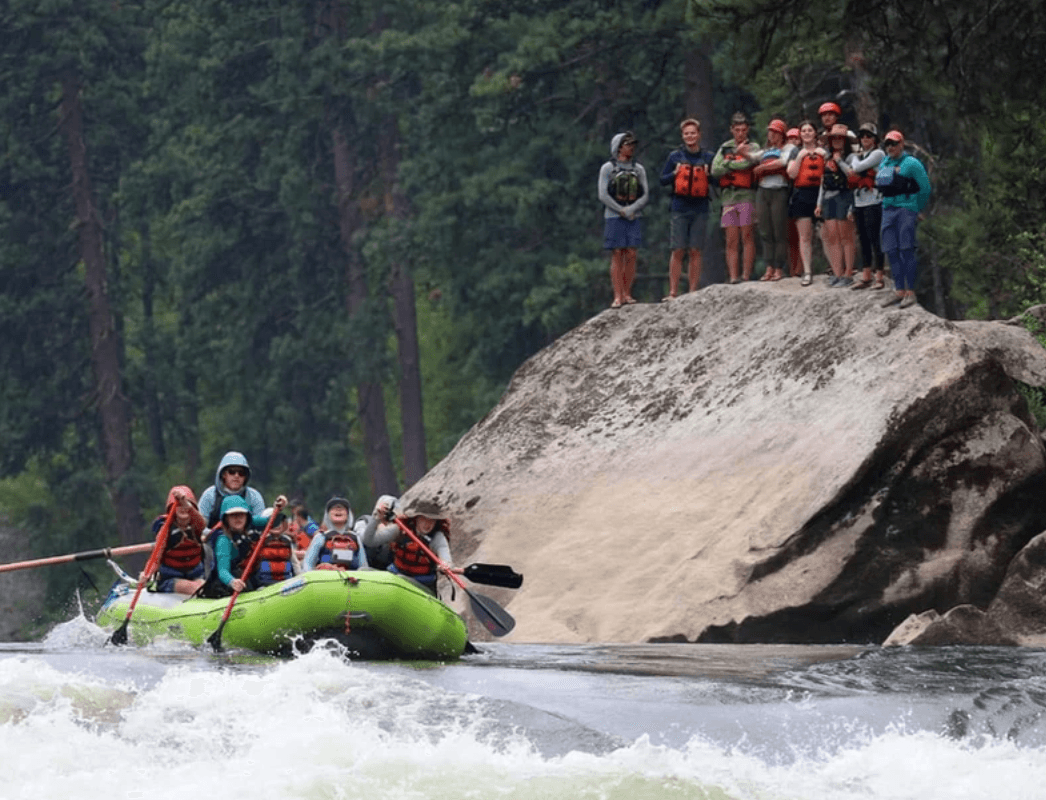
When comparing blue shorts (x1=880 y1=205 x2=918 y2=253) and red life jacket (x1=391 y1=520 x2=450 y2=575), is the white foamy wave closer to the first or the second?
red life jacket (x1=391 y1=520 x2=450 y2=575)

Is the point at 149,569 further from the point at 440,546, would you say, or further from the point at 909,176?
the point at 909,176

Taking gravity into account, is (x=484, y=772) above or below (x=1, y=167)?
below

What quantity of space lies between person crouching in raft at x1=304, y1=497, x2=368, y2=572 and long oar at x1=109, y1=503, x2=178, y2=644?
1.24 metres

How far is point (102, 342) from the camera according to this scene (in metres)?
40.3

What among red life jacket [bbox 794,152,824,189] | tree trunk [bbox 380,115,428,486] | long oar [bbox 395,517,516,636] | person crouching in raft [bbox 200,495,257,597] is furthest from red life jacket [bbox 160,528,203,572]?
tree trunk [bbox 380,115,428,486]

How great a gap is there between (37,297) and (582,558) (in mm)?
26179

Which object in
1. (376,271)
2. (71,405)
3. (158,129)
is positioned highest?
(158,129)

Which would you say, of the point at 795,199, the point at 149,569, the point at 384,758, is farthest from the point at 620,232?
the point at 384,758

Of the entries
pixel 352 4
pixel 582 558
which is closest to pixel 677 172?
pixel 582 558

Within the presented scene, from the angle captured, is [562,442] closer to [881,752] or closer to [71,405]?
[881,752]

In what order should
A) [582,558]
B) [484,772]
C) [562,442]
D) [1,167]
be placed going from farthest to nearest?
[1,167] < [562,442] < [582,558] < [484,772]

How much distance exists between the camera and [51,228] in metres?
41.3

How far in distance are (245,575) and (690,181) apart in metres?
6.27

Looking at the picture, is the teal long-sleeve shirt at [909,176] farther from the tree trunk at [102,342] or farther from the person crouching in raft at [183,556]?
the tree trunk at [102,342]
